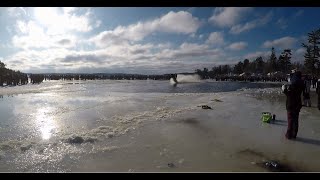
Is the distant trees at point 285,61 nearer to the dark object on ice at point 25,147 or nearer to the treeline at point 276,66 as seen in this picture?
the treeline at point 276,66

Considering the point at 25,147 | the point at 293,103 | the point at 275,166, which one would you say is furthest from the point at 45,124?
the point at 293,103

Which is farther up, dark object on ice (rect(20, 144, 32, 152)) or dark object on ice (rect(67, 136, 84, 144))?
dark object on ice (rect(67, 136, 84, 144))

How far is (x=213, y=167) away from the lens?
231 inches

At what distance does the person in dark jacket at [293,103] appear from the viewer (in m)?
8.05

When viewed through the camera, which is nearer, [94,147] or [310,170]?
[310,170]

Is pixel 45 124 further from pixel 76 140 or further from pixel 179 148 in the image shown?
pixel 179 148

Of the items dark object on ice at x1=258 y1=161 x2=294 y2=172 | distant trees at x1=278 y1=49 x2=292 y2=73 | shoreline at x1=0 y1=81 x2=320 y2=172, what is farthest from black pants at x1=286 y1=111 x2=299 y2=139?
distant trees at x1=278 y1=49 x2=292 y2=73

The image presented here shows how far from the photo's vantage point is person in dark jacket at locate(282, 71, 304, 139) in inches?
317

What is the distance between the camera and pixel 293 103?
8.07 m

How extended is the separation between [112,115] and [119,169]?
6.89 m

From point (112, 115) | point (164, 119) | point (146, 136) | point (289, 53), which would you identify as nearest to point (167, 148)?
point (146, 136)

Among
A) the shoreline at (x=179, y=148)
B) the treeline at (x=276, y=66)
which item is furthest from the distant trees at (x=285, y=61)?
the shoreline at (x=179, y=148)

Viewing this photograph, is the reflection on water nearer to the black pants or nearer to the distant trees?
the black pants
